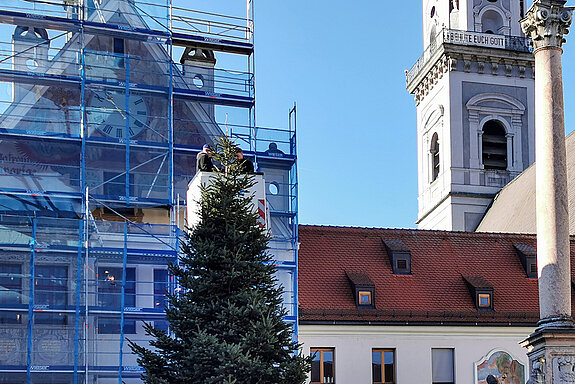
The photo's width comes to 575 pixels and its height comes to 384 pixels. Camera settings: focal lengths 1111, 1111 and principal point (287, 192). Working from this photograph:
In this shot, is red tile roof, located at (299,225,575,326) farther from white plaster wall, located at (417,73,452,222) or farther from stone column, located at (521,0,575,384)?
white plaster wall, located at (417,73,452,222)

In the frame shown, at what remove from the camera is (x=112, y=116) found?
28.5m

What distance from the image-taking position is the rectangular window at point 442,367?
1289 inches

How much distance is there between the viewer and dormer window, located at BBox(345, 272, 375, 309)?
32938 millimetres

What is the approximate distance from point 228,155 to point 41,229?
686cm

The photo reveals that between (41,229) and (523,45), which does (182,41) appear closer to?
(41,229)

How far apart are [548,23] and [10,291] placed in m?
13.6

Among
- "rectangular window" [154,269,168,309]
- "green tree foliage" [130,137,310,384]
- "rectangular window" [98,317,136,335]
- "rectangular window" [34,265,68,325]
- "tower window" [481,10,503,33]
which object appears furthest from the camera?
"tower window" [481,10,503,33]

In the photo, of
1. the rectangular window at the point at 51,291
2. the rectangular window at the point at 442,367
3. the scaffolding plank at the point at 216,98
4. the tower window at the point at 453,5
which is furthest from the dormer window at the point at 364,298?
the tower window at the point at 453,5

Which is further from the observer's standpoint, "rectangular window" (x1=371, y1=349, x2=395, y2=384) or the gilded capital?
"rectangular window" (x1=371, y1=349, x2=395, y2=384)

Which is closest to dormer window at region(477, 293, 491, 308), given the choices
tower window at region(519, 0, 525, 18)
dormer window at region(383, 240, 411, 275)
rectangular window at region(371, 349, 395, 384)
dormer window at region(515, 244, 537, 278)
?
dormer window at region(383, 240, 411, 275)

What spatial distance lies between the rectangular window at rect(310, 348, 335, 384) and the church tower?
742 inches

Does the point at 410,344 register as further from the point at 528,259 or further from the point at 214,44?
the point at 214,44

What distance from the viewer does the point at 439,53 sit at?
51.7 meters

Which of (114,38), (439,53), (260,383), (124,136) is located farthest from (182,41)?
(439,53)
